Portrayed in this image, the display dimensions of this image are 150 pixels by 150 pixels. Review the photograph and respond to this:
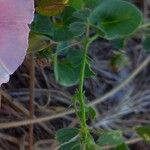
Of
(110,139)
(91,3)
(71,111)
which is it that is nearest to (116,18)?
(91,3)

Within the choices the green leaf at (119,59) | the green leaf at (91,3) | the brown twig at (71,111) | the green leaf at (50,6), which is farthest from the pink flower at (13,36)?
the green leaf at (119,59)

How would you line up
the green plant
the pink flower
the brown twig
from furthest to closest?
1. the brown twig
2. the green plant
3. the pink flower

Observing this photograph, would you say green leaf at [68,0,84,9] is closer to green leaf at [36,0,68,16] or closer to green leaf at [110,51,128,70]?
green leaf at [36,0,68,16]

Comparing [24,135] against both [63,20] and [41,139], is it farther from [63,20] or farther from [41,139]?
[63,20]

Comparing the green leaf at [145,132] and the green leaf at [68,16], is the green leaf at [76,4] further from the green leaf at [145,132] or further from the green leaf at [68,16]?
the green leaf at [145,132]

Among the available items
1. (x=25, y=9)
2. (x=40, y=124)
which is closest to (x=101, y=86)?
(x=40, y=124)

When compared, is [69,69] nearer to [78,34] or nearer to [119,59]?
[78,34]

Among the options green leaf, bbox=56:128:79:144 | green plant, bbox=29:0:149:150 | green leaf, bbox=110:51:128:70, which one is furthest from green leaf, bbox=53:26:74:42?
green leaf, bbox=110:51:128:70
